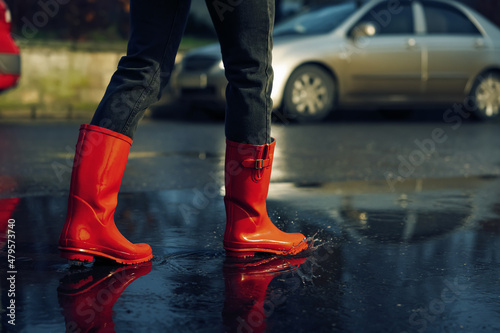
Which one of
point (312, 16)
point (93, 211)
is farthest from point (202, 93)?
point (93, 211)

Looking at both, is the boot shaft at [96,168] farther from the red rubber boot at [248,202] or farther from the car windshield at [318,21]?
the car windshield at [318,21]

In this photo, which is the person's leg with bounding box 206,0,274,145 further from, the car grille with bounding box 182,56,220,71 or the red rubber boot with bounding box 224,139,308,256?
the car grille with bounding box 182,56,220,71

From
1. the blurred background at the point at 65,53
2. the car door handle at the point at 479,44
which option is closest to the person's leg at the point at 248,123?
the blurred background at the point at 65,53

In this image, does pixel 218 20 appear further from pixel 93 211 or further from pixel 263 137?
pixel 93 211

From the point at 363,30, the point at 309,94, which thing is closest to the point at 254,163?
the point at 309,94

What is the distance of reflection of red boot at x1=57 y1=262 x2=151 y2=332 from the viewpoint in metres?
2.25

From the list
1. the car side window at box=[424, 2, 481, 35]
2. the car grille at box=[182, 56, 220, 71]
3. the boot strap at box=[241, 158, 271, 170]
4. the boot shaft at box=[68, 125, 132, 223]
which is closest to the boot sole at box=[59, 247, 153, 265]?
the boot shaft at box=[68, 125, 132, 223]

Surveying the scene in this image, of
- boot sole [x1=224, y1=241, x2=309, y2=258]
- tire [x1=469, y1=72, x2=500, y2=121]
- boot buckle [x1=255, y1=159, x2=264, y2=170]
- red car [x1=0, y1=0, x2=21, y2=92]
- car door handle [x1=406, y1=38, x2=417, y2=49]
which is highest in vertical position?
car door handle [x1=406, y1=38, x2=417, y2=49]

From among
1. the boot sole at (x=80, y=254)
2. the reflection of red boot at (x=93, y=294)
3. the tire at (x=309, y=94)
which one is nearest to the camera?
the reflection of red boot at (x=93, y=294)

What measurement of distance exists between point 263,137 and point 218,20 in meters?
0.45

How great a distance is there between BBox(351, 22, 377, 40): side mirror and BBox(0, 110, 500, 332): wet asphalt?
360cm

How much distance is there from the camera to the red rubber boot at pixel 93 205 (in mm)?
2830

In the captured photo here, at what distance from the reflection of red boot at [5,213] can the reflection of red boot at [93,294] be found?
61 centimetres

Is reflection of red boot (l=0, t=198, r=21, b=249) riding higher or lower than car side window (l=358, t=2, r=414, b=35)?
lower
